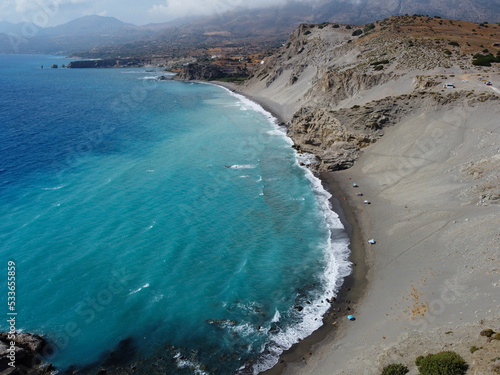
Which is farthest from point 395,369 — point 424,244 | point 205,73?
point 205,73

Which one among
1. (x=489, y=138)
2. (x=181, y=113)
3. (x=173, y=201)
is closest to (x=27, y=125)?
(x=181, y=113)

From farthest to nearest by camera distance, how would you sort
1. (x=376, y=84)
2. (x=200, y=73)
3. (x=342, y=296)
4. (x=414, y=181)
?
1. (x=200, y=73)
2. (x=376, y=84)
3. (x=414, y=181)
4. (x=342, y=296)

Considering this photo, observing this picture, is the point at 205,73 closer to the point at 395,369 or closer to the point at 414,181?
the point at 414,181

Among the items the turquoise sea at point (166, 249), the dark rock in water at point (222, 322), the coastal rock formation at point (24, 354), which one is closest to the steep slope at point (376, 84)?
the turquoise sea at point (166, 249)

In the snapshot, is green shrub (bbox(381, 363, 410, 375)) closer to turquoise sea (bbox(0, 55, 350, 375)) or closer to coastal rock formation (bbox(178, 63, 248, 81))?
turquoise sea (bbox(0, 55, 350, 375))

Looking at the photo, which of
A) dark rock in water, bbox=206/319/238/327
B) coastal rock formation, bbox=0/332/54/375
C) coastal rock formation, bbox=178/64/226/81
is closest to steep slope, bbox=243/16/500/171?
dark rock in water, bbox=206/319/238/327

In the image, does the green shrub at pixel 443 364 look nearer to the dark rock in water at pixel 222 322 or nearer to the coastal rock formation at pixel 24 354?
the dark rock in water at pixel 222 322
